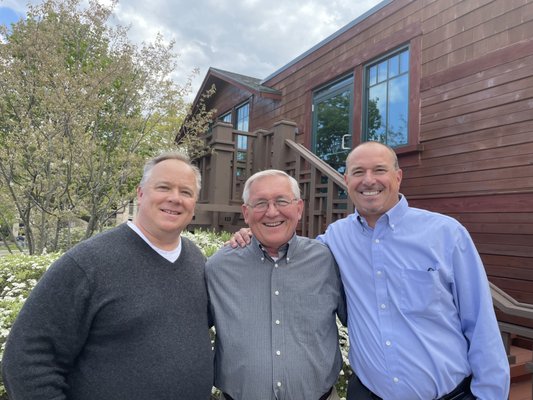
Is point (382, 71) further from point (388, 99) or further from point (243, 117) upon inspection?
point (243, 117)

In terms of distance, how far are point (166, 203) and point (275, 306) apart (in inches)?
26.1

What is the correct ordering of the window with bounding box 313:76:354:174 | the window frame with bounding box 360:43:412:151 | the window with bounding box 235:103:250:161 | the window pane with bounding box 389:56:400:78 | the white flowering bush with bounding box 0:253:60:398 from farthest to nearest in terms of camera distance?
the window with bounding box 235:103:250:161, the window with bounding box 313:76:354:174, the window pane with bounding box 389:56:400:78, the window frame with bounding box 360:43:412:151, the white flowering bush with bounding box 0:253:60:398

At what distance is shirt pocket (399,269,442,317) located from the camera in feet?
5.44

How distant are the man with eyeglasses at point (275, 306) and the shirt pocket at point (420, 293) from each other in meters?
0.33

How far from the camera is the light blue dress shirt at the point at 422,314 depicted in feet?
5.21

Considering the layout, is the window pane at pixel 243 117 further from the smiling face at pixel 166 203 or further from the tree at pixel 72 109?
the smiling face at pixel 166 203

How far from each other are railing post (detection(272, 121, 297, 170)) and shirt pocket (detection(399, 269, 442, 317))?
4.27 meters

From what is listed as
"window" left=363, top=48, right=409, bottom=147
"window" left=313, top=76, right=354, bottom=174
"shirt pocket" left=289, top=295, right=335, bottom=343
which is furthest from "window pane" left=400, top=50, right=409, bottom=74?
"shirt pocket" left=289, top=295, right=335, bottom=343

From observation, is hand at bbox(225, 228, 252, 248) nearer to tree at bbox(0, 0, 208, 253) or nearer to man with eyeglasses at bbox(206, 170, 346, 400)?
man with eyeglasses at bbox(206, 170, 346, 400)

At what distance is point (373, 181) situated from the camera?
1.90 metres

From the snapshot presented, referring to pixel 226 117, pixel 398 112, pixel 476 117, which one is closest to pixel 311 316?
pixel 476 117

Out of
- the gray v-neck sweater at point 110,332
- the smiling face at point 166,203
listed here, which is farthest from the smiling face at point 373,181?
the gray v-neck sweater at point 110,332

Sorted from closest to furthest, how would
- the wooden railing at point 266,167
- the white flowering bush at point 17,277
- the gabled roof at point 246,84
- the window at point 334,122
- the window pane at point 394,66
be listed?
the white flowering bush at point 17,277 < the wooden railing at point 266,167 < the window pane at point 394,66 < the window at point 334,122 < the gabled roof at point 246,84

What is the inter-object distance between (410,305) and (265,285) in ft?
2.11
